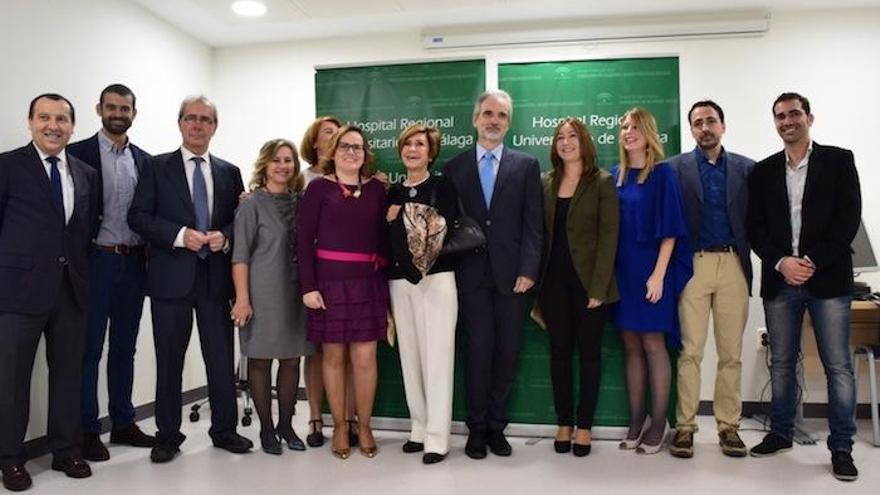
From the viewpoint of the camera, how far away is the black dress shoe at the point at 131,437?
3.62 m

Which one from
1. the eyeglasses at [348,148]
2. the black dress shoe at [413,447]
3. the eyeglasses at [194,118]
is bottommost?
the black dress shoe at [413,447]

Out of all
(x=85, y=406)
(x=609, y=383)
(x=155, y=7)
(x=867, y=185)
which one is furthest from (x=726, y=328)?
(x=155, y=7)

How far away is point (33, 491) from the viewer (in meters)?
2.93

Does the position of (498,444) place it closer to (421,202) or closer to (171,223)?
(421,202)

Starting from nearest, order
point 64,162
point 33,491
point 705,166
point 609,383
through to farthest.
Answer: point 33,491 → point 64,162 → point 705,166 → point 609,383

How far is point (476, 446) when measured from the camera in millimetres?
3299

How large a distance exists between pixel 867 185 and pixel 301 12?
423 centimetres

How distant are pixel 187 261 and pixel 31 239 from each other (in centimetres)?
69

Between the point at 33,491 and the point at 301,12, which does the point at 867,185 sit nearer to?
the point at 301,12

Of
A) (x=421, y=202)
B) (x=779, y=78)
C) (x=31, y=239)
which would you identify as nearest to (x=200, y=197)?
(x=31, y=239)

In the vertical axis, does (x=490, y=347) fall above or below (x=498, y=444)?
above

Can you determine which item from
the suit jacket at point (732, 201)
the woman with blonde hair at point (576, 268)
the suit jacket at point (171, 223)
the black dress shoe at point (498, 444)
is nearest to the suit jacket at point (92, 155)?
the suit jacket at point (171, 223)

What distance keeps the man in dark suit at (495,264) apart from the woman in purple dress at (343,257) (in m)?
0.45

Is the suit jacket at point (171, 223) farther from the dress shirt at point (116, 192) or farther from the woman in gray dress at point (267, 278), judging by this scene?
the dress shirt at point (116, 192)
